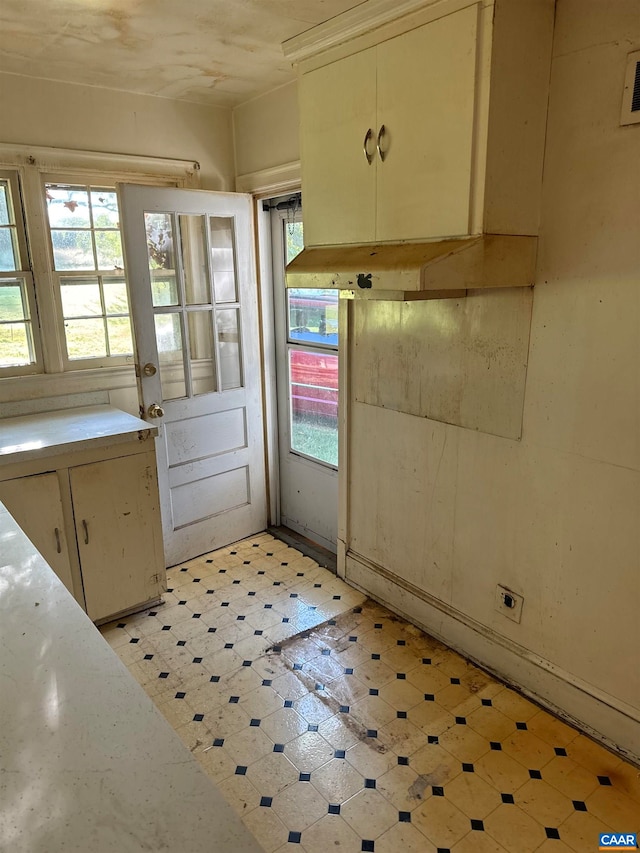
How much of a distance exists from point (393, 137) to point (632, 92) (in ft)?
2.31

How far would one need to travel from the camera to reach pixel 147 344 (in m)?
2.90

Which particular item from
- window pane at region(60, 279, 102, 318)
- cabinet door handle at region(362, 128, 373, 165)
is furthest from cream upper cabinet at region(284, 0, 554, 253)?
window pane at region(60, 279, 102, 318)

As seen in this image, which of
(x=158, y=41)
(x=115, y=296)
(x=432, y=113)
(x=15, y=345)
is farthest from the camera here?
(x=115, y=296)

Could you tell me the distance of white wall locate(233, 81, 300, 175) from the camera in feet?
9.39

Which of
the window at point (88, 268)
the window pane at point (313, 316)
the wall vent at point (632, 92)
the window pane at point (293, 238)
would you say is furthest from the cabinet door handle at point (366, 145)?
the window at point (88, 268)

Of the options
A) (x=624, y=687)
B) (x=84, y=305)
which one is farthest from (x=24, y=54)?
(x=624, y=687)

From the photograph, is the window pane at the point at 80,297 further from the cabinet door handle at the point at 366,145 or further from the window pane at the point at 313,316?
the cabinet door handle at the point at 366,145

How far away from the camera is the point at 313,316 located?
10.7 feet

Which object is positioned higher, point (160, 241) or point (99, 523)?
point (160, 241)

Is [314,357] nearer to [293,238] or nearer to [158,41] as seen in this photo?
[293,238]

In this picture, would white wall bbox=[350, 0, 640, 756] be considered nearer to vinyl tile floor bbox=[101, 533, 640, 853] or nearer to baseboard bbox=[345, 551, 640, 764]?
baseboard bbox=[345, 551, 640, 764]

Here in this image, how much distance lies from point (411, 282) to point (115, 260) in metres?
1.90

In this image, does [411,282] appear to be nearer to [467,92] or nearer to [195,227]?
[467,92]

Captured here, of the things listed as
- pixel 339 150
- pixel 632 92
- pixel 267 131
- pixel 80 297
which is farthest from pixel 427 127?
pixel 80 297
